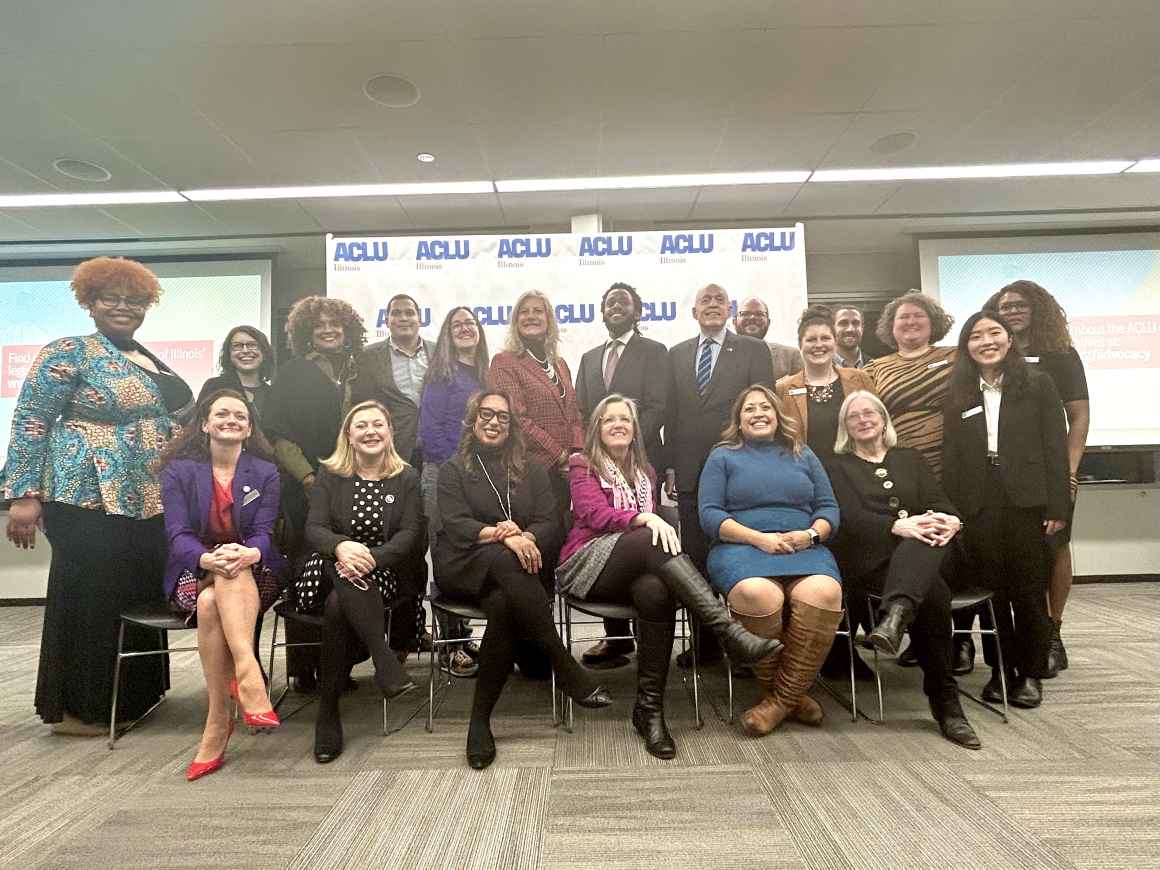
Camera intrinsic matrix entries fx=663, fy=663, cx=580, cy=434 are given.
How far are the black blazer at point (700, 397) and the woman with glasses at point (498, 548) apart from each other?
2.65ft

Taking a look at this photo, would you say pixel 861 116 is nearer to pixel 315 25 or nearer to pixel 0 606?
pixel 315 25

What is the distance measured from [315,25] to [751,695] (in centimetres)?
372

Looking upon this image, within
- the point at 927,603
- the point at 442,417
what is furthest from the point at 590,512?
the point at 927,603

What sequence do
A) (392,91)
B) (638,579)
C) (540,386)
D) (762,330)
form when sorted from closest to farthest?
(638,579) → (540,386) → (392,91) → (762,330)

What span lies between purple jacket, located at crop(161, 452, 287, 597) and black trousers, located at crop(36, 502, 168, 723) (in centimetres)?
23

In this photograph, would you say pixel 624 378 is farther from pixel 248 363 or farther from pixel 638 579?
pixel 248 363

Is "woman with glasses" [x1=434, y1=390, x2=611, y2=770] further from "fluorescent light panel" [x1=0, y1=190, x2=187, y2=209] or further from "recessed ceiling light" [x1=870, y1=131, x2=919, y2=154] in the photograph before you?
"fluorescent light panel" [x1=0, y1=190, x2=187, y2=209]

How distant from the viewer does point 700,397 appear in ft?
11.0

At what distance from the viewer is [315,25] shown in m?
3.20

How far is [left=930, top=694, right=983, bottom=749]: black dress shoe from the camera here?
2.31 m

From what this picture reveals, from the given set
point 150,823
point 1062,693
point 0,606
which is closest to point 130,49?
point 150,823

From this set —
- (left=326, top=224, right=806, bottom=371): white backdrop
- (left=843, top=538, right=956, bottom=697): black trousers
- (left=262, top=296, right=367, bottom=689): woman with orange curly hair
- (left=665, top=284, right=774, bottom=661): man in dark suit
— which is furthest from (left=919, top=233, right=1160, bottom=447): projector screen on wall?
(left=262, top=296, right=367, bottom=689): woman with orange curly hair

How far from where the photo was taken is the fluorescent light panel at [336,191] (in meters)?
4.93

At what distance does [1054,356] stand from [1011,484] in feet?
3.00
